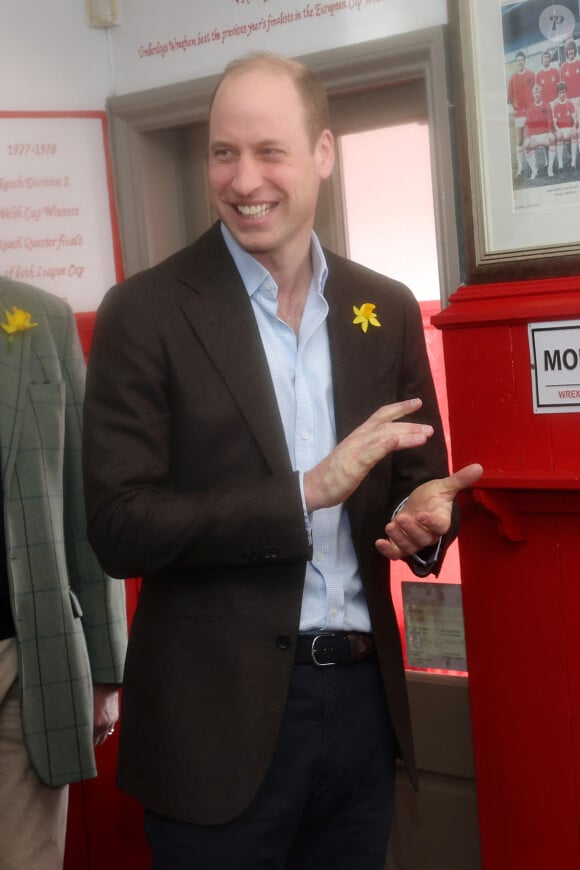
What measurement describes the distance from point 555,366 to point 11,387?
3.65 feet

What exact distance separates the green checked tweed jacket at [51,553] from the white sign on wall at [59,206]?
1.56 feet

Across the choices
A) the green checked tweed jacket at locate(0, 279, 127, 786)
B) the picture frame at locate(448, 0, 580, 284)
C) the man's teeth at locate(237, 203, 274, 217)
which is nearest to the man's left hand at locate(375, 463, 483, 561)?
the man's teeth at locate(237, 203, 274, 217)

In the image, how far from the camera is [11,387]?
7.23ft

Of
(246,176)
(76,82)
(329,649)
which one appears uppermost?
(76,82)

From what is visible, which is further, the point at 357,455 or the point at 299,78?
the point at 299,78

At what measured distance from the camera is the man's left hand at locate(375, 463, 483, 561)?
1.61 meters

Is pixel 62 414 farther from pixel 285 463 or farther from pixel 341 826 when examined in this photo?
pixel 341 826

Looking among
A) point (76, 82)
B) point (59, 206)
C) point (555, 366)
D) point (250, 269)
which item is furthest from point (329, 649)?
point (76, 82)

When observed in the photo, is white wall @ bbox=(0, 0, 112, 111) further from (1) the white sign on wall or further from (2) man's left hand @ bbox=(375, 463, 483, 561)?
(2) man's left hand @ bbox=(375, 463, 483, 561)

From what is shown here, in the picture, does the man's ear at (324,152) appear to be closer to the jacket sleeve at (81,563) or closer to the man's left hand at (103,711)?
the jacket sleeve at (81,563)

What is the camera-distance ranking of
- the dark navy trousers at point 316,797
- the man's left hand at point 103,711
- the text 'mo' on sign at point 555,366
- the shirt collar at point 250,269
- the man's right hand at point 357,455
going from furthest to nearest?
the man's left hand at point 103,711, the text 'mo' on sign at point 555,366, the shirt collar at point 250,269, the dark navy trousers at point 316,797, the man's right hand at point 357,455

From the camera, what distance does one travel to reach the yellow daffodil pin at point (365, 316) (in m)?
1.76

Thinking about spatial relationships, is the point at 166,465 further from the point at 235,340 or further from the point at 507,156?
the point at 507,156

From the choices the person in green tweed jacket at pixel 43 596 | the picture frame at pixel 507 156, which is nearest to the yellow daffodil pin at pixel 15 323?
the person in green tweed jacket at pixel 43 596
